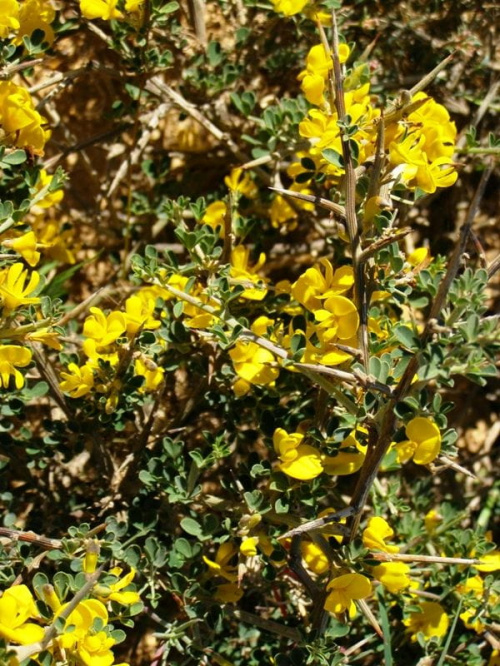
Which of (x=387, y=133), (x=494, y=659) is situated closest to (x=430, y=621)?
(x=494, y=659)

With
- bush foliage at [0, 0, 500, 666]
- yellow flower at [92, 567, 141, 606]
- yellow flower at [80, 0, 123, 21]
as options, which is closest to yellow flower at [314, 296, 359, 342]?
bush foliage at [0, 0, 500, 666]

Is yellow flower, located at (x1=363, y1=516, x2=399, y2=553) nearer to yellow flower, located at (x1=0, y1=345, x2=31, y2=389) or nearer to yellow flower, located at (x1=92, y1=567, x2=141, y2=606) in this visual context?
yellow flower, located at (x1=92, y1=567, x2=141, y2=606)

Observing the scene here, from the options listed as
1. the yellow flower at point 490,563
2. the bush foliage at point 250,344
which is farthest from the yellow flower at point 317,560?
the yellow flower at point 490,563

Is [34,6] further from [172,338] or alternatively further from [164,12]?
[172,338]

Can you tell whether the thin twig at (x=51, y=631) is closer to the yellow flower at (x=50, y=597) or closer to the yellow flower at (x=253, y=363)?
the yellow flower at (x=50, y=597)

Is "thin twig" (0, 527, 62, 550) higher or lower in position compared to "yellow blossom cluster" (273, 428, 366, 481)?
lower

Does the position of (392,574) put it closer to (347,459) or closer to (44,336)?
(347,459)
